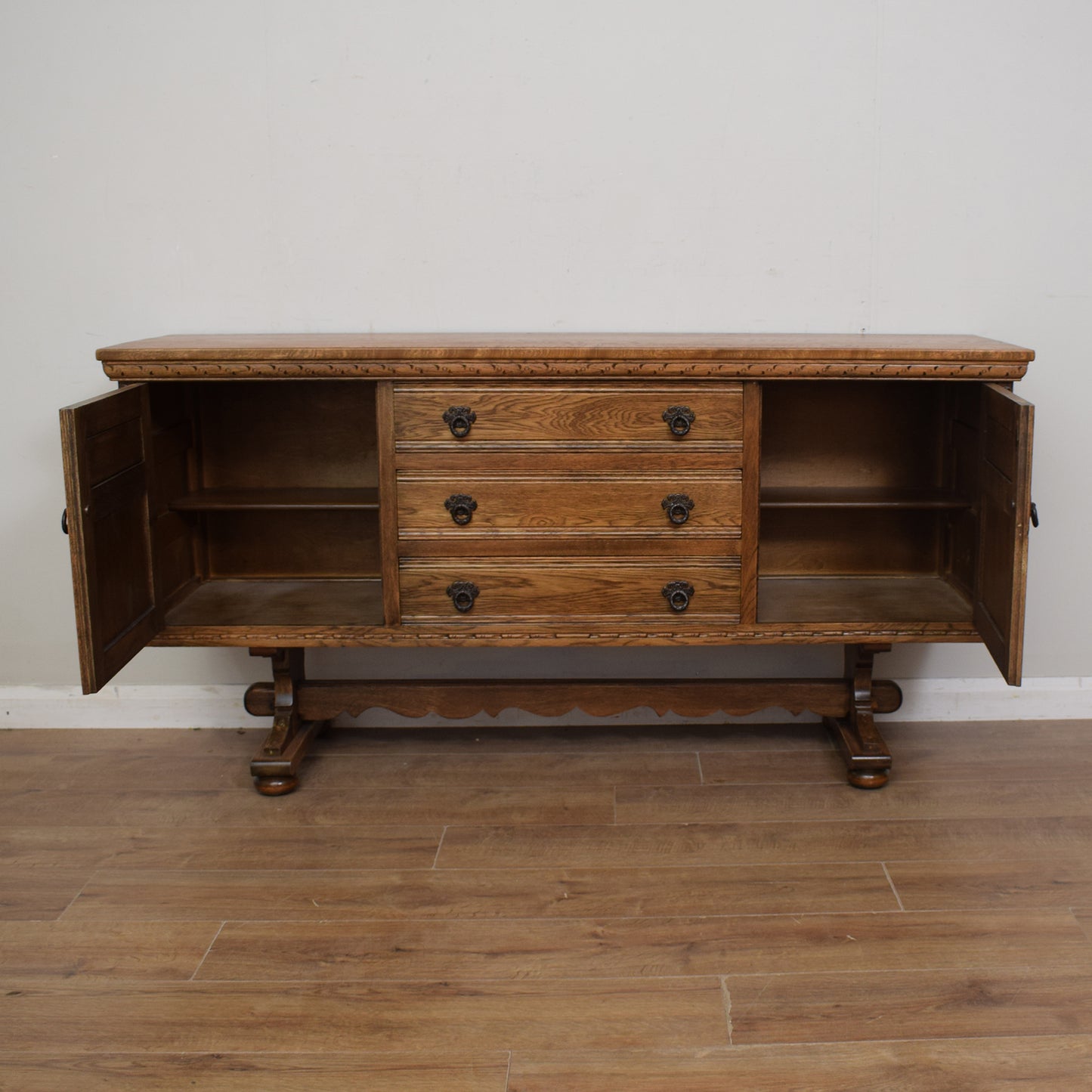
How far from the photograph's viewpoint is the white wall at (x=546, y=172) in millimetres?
2803

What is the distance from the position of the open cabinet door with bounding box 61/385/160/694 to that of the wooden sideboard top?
6.1 inches

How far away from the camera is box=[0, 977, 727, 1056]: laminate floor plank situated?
1.86 meters

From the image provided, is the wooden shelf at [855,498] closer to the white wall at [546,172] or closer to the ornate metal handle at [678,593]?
the ornate metal handle at [678,593]

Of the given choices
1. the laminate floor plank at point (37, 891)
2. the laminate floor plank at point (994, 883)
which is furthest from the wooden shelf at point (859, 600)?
the laminate floor plank at point (37, 891)

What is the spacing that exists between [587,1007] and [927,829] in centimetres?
99

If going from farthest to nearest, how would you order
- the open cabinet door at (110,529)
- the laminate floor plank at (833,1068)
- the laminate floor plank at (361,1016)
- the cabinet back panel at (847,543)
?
the cabinet back panel at (847,543) → the open cabinet door at (110,529) → the laminate floor plank at (361,1016) → the laminate floor plank at (833,1068)

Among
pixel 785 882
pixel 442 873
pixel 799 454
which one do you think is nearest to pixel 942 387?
pixel 799 454

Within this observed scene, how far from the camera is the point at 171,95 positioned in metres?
2.85

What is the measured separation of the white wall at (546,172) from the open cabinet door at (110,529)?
0.61 meters

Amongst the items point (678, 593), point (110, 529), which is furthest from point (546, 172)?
point (110, 529)

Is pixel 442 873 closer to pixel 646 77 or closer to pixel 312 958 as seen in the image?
pixel 312 958

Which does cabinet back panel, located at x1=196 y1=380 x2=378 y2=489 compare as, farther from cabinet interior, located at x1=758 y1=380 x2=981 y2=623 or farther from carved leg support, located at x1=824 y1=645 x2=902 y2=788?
carved leg support, located at x1=824 y1=645 x2=902 y2=788

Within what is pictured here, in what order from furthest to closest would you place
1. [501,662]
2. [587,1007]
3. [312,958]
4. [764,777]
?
[501,662] → [764,777] → [312,958] → [587,1007]

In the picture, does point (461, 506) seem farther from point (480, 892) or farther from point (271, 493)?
point (480, 892)
